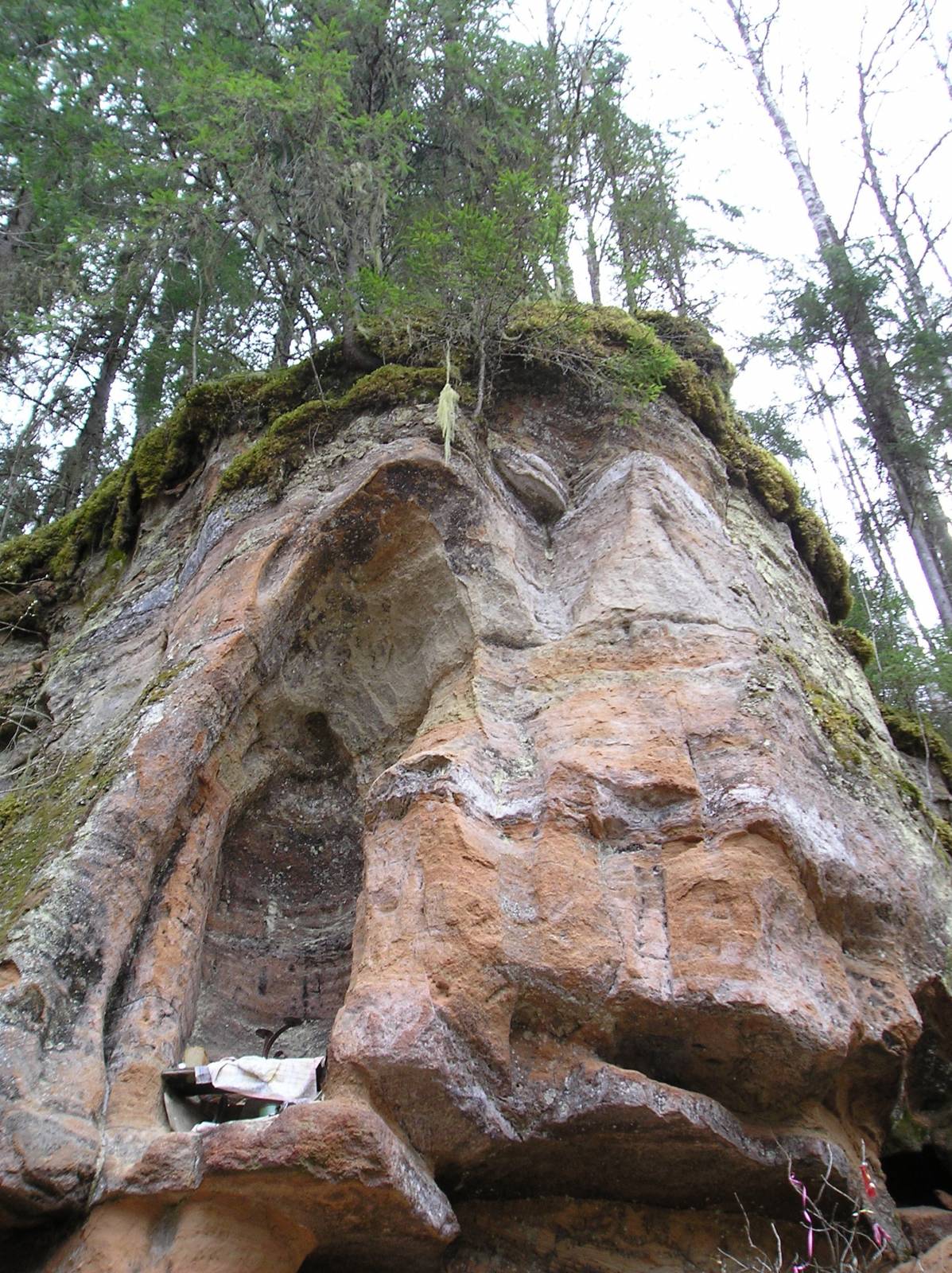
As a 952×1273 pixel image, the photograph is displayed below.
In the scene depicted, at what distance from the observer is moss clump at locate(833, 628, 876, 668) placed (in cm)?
810

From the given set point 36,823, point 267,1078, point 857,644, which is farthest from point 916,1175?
point 36,823

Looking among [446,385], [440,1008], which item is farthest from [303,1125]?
[446,385]

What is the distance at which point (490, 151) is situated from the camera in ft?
31.9

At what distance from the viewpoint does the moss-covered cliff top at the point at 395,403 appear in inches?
287

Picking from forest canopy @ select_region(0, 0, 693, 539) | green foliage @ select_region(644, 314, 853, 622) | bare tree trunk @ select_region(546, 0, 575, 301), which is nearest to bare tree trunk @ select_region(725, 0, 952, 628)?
forest canopy @ select_region(0, 0, 693, 539)

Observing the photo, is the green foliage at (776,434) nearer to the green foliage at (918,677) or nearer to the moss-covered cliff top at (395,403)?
the green foliage at (918,677)

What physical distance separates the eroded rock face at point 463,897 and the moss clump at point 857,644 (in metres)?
1.21

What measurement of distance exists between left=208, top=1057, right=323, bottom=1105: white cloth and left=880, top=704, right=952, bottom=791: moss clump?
5660 mm

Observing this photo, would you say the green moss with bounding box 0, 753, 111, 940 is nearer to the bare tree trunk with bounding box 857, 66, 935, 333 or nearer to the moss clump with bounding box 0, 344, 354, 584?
the moss clump with bounding box 0, 344, 354, 584

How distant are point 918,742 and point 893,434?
6.16 metres

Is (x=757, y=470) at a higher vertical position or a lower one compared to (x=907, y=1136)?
higher

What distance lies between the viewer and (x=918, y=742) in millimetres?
8188

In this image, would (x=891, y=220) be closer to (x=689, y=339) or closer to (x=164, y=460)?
(x=689, y=339)

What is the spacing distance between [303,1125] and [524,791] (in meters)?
1.93
